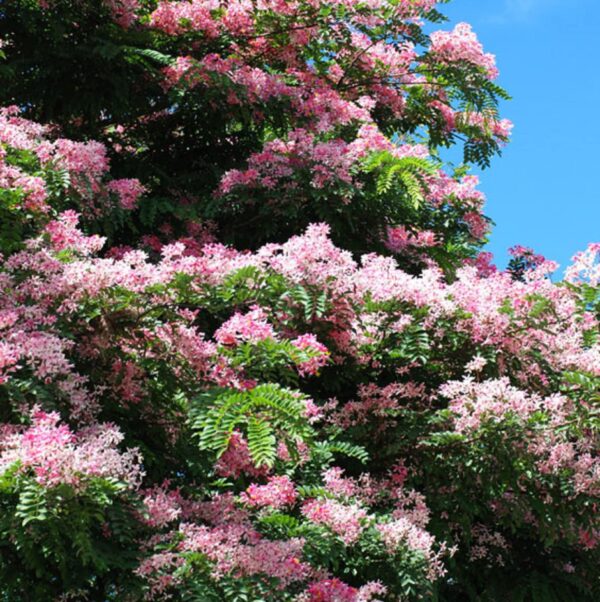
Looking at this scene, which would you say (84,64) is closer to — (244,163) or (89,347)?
(244,163)

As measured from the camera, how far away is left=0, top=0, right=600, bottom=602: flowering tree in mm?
4676

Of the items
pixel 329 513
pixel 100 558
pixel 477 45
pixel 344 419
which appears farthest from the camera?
pixel 477 45

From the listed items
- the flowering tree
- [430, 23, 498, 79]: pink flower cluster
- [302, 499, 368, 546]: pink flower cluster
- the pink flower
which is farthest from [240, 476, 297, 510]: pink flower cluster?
[430, 23, 498, 79]: pink flower cluster

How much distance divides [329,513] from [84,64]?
5.07m

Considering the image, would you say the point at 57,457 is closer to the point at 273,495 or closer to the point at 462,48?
the point at 273,495

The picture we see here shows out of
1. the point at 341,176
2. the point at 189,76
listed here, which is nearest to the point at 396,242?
the point at 341,176

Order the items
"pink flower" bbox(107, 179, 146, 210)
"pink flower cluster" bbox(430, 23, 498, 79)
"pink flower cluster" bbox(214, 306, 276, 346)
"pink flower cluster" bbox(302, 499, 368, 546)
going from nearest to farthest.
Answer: "pink flower cluster" bbox(214, 306, 276, 346)
"pink flower cluster" bbox(302, 499, 368, 546)
"pink flower" bbox(107, 179, 146, 210)
"pink flower cluster" bbox(430, 23, 498, 79)

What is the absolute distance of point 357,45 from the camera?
9.55m

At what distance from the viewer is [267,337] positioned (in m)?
4.98

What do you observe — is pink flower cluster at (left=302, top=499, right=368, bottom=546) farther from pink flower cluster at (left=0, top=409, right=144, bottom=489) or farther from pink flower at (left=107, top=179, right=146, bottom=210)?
pink flower at (left=107, top=179, right=146, bottom=210)

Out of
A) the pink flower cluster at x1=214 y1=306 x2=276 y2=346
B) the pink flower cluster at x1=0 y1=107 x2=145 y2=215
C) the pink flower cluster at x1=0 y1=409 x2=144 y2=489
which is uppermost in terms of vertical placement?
the pink flower cluster at x1=0 y1=107 x2=145 y2=215

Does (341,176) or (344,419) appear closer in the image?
(344,419)

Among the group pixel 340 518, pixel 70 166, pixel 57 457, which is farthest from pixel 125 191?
pixel 57 457

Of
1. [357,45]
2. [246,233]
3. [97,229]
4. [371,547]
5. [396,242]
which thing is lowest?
[371,547]
